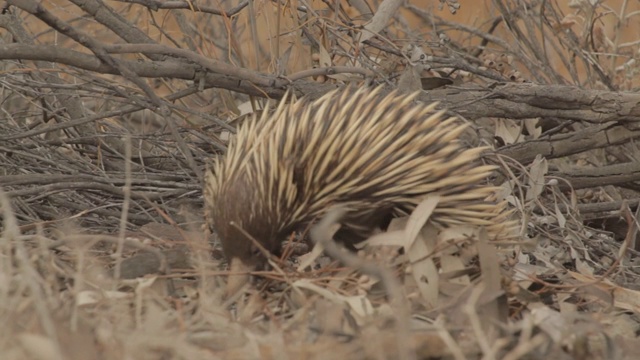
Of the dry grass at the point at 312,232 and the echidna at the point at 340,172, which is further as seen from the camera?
the echidna at the point at 340,172

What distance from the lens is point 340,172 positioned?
2721 millimetres

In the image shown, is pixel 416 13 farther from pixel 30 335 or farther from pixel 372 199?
pixel 30 335

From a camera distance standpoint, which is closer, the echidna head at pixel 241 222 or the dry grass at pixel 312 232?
the dry grass at pixel 312 232

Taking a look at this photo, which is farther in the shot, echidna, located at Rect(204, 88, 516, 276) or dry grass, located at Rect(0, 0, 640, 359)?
echidna, located at Rect(204, 88, 516, 276)

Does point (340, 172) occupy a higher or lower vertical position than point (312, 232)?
higher

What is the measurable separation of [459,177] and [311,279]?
49cm

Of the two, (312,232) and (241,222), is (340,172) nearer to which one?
(312,232)

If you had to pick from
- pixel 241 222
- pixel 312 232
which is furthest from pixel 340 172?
pixel 241 222

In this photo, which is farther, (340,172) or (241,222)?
(340,172)

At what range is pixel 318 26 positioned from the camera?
13.9 feet

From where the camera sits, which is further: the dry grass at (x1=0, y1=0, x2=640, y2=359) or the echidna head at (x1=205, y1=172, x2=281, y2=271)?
the echidna head at (x1=205, y1=172, x2=281, y2=271)

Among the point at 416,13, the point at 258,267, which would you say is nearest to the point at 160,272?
the point at 258,267

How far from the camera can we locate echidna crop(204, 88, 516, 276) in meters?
2.62

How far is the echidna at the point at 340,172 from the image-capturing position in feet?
8.59
